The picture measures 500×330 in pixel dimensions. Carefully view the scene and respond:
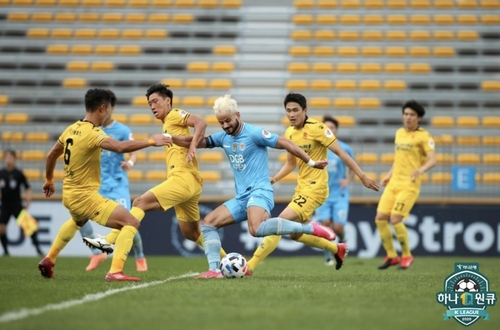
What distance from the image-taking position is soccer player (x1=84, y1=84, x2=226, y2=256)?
383 inches

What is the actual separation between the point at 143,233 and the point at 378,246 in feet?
17.1

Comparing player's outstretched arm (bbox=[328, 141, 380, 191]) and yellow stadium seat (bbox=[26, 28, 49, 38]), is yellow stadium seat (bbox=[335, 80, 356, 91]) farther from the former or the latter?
player's outstretched arm (bbox=[328, 141, 380, 191])

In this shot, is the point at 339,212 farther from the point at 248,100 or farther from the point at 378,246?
the point at 248,100

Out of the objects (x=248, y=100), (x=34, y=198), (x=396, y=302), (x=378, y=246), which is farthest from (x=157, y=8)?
(x=396, y=302)

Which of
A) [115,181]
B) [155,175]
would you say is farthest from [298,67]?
[115,181]

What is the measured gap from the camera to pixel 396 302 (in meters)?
7.12

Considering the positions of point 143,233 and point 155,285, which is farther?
point 143,233

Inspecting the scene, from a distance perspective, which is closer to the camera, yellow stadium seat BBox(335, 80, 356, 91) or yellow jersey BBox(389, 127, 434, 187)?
yellow jersey BBox(389, 127, 434, 187)

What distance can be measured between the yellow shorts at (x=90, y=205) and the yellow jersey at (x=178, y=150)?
3.70 feet

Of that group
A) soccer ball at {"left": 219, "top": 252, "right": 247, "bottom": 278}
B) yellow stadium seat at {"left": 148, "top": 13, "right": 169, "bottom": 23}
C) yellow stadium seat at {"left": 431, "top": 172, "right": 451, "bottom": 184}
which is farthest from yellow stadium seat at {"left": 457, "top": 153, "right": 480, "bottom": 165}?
soccer ball at {"left": 219, "top": 252, "right": 247, "bottom": 278}

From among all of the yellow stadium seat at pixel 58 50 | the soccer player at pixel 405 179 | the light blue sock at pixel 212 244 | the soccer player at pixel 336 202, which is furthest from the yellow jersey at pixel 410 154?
the yellow stadium seat at pixel 58 50

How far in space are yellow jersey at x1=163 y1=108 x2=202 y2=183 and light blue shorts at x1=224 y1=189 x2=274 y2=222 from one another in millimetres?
712

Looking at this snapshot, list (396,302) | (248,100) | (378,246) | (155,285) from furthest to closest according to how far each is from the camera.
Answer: (248,100) < (378,246) < (155,285) < (396,302)

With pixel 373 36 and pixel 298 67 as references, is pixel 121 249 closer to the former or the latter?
pixel 298 67
